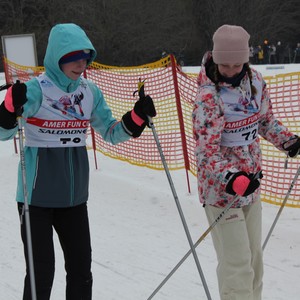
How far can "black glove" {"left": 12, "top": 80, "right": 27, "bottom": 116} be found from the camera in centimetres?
239

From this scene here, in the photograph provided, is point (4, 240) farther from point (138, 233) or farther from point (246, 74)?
point (246, 74)

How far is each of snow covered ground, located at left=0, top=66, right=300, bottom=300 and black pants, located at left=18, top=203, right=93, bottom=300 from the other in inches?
33.6

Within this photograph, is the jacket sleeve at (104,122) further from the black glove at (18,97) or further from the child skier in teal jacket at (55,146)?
the black glove at (18,97)

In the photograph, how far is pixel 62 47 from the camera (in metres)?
2.55

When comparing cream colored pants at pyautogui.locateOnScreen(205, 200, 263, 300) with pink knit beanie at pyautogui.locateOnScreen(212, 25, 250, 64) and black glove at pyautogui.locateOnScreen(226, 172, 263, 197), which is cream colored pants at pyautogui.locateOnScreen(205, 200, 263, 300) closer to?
black glove at pyautogui.locateOnScreen(226, 172, 263, 197)

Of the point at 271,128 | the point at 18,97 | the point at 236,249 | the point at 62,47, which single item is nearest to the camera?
the point at 18,97

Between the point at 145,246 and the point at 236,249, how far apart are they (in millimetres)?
1944

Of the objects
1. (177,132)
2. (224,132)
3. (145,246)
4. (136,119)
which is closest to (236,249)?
(224,132)

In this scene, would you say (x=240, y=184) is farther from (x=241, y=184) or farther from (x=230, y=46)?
(x=230, y=46)

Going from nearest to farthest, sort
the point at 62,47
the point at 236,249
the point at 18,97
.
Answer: the point at 18,97 → the point at 62,47 → the point at 236,249

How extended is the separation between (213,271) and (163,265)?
16.5 inches

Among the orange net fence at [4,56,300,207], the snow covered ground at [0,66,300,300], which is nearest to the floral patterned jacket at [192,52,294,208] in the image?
the snow covered ground at [0,66,300,300]

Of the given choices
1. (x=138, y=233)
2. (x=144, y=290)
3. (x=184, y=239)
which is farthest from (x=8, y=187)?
(x=144, y=290)

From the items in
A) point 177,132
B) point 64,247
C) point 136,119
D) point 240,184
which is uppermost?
point 136,119
